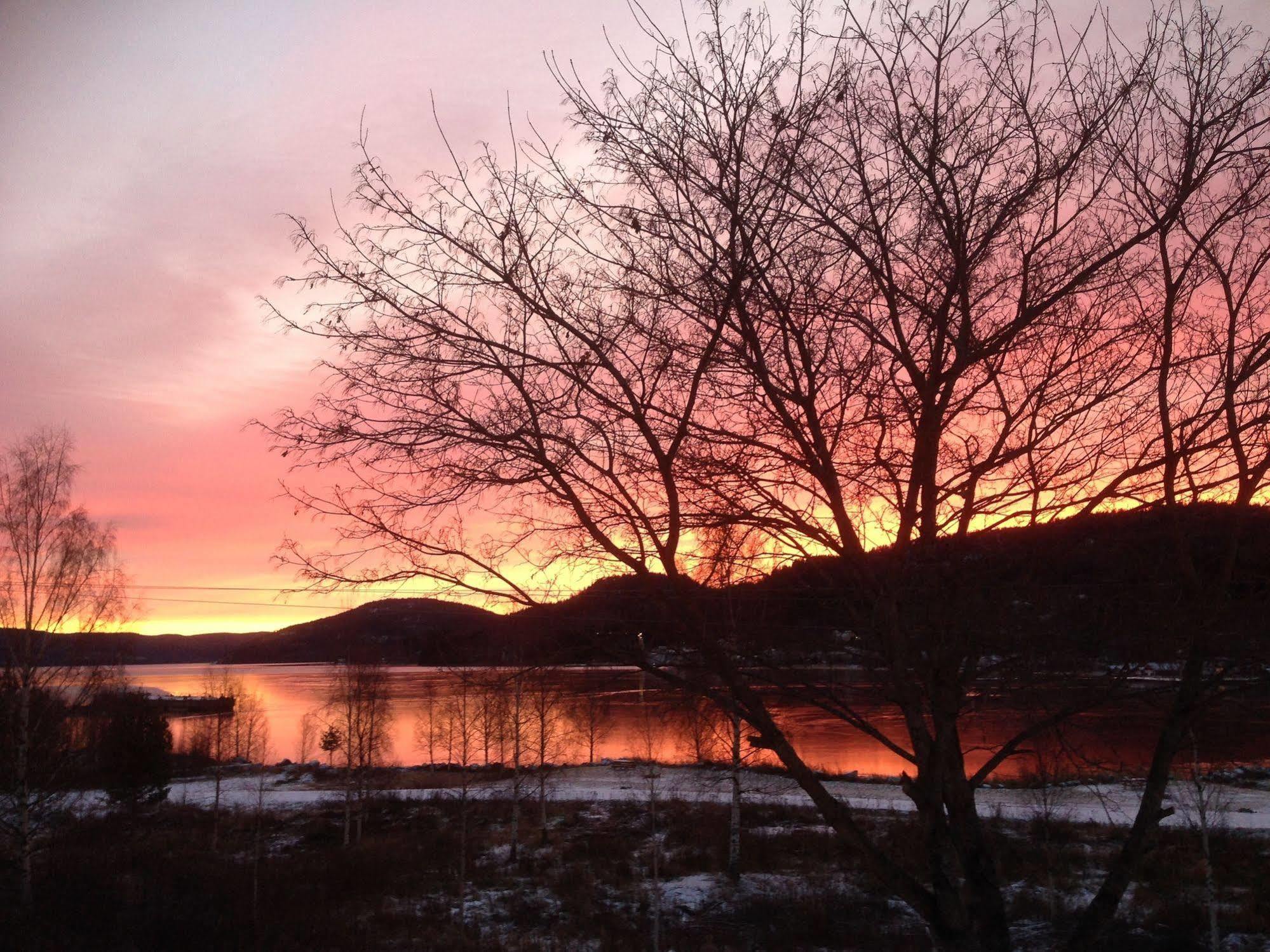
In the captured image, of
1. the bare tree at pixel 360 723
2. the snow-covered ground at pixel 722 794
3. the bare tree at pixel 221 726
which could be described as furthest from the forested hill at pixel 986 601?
the bare tree at pixel 221 726

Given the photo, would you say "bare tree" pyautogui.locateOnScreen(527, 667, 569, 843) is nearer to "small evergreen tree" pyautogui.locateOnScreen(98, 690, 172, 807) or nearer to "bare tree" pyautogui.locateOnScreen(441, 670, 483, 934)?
"bare tree" pyautogui.locateOnScreen(441, 670, 483, 934)

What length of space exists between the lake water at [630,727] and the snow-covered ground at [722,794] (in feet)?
4.52

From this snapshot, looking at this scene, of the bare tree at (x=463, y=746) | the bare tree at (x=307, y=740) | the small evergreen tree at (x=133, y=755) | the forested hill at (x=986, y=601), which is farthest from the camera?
the bare tree at (x=307, y=740)

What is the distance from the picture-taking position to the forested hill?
15.1ft

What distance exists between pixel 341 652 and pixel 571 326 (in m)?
25.0

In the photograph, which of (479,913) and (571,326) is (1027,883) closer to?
(479,913)

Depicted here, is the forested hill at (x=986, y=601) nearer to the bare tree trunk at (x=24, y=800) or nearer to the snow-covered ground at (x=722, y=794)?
the snow-covered ground at (x=722, y=794)

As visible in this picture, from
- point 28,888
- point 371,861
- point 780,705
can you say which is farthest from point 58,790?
point 780,705

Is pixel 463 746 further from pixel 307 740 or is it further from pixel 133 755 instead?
pixel 307 740

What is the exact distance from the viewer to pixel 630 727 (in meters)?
46.3

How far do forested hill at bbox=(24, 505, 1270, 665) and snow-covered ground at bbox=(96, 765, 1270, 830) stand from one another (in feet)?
57.2

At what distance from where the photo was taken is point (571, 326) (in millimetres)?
4832

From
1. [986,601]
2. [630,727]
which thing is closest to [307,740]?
[630,727]

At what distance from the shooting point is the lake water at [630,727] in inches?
213
